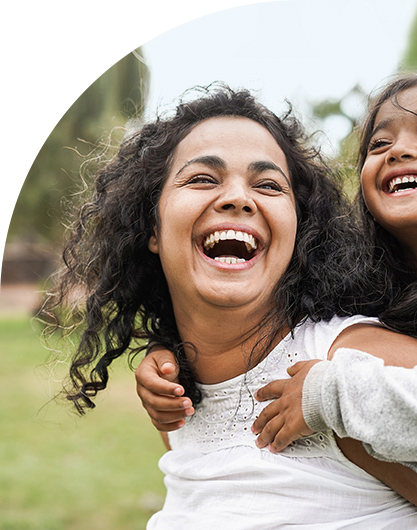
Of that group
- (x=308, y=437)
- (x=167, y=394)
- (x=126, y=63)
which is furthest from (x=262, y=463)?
(x=126, y=63)

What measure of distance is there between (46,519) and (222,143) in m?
2.50

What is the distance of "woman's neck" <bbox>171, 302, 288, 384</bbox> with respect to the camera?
1425mm

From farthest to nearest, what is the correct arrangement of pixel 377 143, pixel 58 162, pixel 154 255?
pixel 58 162, pixel 154 255, pixel 377 143

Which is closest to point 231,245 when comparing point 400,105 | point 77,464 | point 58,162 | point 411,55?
point 400,105

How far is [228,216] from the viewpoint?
4.44ft

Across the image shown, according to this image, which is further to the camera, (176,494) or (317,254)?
(317,254)

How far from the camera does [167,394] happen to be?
1.38 meters

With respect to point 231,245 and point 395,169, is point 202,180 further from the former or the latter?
point 395,169

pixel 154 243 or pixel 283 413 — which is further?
pixel 154 243

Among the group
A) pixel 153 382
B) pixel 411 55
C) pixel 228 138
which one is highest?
pixel 411 55

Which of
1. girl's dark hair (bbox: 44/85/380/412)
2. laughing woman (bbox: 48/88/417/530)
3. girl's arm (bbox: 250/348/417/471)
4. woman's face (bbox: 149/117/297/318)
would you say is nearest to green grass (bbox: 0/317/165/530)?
girl's dark hair (bbox: 44/85/380/412)

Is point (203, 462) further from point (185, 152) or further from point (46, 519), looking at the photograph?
point (46, 519)

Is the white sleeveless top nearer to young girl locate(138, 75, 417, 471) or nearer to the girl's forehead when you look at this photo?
young girl locate(138, 75, 417, 471)

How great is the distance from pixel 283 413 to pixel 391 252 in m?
0.59
